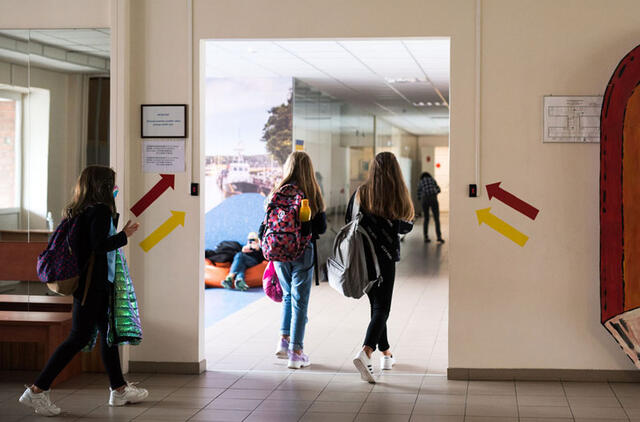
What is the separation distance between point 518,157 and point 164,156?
2302 millimetres

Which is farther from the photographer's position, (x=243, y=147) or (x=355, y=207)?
(x=243, y=147)

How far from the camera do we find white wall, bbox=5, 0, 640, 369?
501cm

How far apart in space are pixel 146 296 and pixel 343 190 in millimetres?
8212

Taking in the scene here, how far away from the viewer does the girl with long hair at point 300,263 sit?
17.9 ft

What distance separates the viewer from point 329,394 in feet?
15.6

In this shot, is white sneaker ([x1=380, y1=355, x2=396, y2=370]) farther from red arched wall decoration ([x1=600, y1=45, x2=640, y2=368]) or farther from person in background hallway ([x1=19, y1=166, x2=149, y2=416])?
person in background hallway ([x1=19, y1=166, x2=149, y2=416])

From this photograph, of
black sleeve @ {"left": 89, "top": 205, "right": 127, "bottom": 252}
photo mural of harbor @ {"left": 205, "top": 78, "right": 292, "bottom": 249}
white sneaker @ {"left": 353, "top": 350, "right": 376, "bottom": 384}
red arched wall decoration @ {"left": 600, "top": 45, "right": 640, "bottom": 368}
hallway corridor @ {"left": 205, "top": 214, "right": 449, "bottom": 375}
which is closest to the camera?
black sleeve @ {"left": 89, "top": 205, "right": 127, "bottom": 252}

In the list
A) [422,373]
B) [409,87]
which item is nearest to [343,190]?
[409,87]

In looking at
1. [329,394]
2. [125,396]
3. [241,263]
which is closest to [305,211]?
[329,394]

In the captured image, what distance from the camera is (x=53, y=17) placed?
211 inches

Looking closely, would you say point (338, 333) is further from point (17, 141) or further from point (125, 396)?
point (17, 141)

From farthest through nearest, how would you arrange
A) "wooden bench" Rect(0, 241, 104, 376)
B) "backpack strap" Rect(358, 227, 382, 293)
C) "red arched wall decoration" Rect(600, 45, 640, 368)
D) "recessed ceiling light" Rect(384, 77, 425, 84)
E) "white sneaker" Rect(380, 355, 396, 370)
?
"recessed ceiling light" Rect(384, 77, 425, 84), "white sneaker" Rect(380, 355, 396, 370), "wooden bench" Rect(0, 241, 104, 376), "backpack strap" Rect(358, 227, 382, 293), "red arched wall decoration" Rect(600, 45, 640, 368)

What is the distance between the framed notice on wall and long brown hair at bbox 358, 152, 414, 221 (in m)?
1.27

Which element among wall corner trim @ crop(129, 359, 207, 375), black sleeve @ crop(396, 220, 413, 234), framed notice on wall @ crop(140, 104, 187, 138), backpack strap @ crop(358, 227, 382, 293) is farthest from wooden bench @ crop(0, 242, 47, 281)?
black sleeve @ crop(396, 220, 413, 234)
